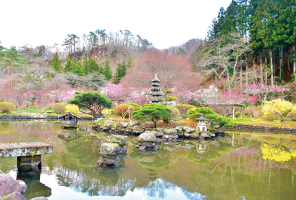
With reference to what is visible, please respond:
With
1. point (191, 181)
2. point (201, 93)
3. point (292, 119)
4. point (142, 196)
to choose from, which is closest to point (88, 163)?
point (142, 196)

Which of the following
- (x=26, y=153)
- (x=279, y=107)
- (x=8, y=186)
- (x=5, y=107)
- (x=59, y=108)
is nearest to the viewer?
(x=8, y=186)

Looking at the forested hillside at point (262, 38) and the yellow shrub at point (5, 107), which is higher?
the forested hillside at point (262, 38)

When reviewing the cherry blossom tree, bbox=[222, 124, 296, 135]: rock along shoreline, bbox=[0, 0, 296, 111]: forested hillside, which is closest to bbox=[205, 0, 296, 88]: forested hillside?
bbox=[0, 0, 296, 111]: forested hillside

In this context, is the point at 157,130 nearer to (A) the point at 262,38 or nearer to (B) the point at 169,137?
(B) the point at 169,137

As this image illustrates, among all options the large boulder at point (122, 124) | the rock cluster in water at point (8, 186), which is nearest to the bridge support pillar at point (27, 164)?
the rock cluster in water at point (8, 186)

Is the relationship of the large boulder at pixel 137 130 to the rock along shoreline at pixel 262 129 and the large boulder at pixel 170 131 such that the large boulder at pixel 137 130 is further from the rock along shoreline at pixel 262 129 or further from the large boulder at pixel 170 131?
the rock along shoreline at pixel 262 129

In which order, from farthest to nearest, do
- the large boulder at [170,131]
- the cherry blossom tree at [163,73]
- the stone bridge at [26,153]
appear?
the cherry blossom tree at [163,73] → the large boulder at [170,131] → the stone bridge at [26,153]

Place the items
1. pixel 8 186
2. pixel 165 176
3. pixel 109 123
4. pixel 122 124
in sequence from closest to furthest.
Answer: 1. pixel 8 186
2. pixel 165 176
3. pixel 122 124
4. pixel 109 123

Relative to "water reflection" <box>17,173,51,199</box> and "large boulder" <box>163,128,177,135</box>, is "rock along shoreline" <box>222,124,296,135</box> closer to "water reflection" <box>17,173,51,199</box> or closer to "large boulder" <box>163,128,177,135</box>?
"large boulder" <box>163,128,177,135</box>

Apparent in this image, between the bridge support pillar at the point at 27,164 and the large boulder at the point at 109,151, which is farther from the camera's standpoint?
the large boulder at the point at 109,151

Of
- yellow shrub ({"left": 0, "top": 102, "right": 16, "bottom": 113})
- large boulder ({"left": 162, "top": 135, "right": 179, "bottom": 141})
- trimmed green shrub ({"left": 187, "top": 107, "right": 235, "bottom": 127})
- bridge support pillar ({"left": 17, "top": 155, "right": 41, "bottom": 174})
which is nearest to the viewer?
bridge support pillar ({"left": 17, "top": 155, "right": 41, "bottom": 174})

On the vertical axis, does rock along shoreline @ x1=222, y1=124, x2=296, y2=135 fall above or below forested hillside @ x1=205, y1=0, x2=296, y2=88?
below

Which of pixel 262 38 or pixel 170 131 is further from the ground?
pixel 262 38

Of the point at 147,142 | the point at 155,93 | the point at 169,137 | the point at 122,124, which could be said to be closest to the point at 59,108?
the point at 155,93
